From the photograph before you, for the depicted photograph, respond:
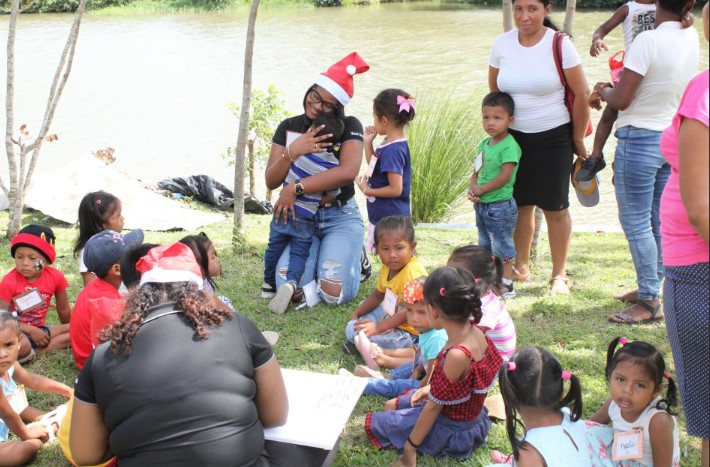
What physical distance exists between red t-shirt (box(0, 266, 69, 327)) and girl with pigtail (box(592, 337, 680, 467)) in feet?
10.1

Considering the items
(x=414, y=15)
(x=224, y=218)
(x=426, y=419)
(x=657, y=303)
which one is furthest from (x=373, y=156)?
(x=414, y=15)

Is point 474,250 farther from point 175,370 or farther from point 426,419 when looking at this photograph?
point 175,370

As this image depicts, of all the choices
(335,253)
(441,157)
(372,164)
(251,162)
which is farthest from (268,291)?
(251,162)

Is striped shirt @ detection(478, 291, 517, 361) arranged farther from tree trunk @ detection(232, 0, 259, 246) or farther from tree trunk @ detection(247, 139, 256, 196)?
tree trunk @ detection(247, 139, 256, 196)

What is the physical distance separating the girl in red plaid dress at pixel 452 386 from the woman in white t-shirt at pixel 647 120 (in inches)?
63.1

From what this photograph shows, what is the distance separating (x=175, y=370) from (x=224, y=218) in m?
5.27

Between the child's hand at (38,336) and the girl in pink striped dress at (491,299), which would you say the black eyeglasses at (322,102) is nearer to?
the girl in pink striped dress at (491,299)

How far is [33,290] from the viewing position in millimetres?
3998

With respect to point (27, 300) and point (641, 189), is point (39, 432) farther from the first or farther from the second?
point (641, 189)

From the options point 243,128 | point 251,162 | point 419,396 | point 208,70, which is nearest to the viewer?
point 419,396

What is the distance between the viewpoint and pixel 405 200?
4.77 meters

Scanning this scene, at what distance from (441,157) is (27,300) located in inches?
169

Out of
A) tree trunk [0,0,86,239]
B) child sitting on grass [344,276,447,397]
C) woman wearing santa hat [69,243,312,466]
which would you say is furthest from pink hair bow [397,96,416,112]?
tree trunk [0,0,86,239]

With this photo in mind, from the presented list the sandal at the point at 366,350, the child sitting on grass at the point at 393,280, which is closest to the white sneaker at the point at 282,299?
the child sitting on grass at the point at 393,280
